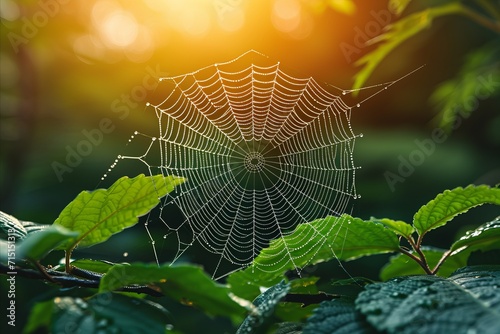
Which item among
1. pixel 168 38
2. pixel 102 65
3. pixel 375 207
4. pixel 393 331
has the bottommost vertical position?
pixel 393 331

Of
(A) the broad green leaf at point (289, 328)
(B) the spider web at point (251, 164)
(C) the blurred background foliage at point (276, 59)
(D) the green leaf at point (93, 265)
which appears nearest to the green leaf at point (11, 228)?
(D) the green leaf at point (93, 265)

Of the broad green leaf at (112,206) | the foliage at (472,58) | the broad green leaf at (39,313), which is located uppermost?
the foliage at (472,58)

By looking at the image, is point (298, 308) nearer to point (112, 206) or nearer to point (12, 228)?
point (112, 206)

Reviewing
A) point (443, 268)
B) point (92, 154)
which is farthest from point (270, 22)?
point (443, 268)

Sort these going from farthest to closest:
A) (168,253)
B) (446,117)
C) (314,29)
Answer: (314,29) → (168,253) → (446,117)

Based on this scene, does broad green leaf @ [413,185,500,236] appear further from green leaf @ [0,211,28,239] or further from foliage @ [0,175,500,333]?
→ green leaf @ [0,211,28,239]

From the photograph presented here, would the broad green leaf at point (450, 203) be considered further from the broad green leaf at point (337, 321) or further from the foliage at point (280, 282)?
the broad green leaf at point (337, 321)

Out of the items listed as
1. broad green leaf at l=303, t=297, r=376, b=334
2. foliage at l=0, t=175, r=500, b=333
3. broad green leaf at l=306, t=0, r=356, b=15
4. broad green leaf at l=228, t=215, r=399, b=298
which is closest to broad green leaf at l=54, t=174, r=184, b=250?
foliage at l=0, t=175, r=500, b=333

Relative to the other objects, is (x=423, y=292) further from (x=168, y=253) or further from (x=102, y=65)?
(x=102, y=65)
